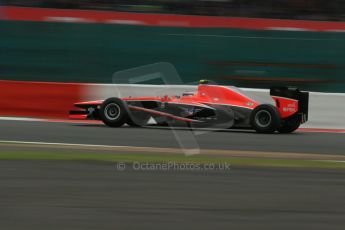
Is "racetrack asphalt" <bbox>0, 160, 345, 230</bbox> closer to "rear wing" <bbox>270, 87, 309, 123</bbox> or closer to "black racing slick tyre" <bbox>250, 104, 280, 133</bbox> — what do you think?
"black racing slick tyre" <bbox>250, 104, 280, 133</bbox>

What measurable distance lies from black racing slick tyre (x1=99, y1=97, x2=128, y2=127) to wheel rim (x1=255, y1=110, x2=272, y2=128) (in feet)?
7.83

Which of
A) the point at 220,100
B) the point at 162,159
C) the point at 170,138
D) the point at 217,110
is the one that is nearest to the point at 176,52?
the point at 220,100

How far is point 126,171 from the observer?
669cm

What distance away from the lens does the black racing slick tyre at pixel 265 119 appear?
11789mm

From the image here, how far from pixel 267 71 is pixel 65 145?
5.94 metres

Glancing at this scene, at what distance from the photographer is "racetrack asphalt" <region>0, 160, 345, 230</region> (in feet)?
15.0

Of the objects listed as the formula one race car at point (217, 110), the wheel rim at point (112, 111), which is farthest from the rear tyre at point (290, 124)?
the wheel rim at point (112, 111)

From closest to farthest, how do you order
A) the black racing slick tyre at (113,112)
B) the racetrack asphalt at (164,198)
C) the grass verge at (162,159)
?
the racetrack asphalt at (164,198)
the grass verge at (162,159)
the black racing slick tyre at (113,112)

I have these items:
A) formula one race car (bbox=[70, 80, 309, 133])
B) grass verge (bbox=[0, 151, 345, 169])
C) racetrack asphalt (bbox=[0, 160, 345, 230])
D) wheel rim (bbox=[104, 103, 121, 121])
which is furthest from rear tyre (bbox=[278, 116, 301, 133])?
racetrack asphalt (bbox=[0, 160, 345, 230])

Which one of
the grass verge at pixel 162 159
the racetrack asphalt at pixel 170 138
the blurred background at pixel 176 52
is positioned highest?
the blurred background at pixel 176 52

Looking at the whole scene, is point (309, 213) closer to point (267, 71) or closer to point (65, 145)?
point (65, 145)

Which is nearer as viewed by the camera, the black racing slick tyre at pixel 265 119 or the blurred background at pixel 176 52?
the black racing slick tyre at pixel 265 119

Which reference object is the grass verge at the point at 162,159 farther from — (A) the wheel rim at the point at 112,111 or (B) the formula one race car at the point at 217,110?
(A) the wheel rim at the point at 112,111

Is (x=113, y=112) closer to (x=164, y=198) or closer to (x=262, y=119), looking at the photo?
(x=262, y=119)
